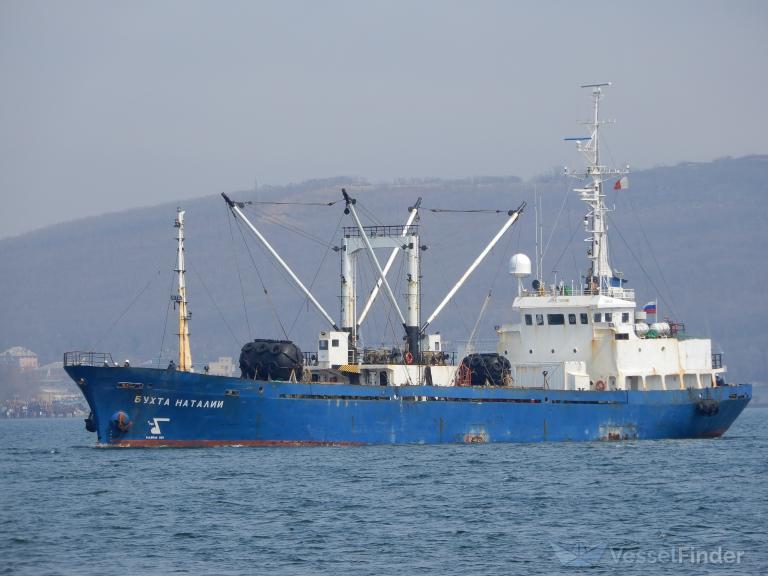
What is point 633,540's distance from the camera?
125 feet

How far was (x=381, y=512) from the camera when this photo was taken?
141 feet

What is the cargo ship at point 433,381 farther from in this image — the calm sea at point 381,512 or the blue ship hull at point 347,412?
the calm sea at point 381,512

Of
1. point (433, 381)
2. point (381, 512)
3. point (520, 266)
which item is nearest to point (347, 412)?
point (433, 381)

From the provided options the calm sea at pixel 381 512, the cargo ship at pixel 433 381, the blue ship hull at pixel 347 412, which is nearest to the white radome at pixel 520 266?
the cargo ship at pixel 433 381

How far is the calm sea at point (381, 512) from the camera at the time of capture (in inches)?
1380

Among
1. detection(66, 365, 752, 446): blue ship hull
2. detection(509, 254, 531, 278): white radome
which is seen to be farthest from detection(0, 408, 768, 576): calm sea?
detection(509, 254, 531, 278): white radome

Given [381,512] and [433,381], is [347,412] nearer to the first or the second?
[433,381]

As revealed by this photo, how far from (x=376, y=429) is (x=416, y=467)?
352 inches

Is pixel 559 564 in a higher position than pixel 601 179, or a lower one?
lower

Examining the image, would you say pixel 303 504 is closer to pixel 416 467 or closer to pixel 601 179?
pixel 416 467

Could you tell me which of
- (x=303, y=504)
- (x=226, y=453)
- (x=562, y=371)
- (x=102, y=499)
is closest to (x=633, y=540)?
(x=303, y=504)

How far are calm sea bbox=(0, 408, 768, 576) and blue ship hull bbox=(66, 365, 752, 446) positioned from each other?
4.04ft

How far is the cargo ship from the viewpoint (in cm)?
6047

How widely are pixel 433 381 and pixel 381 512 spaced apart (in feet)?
85.0
